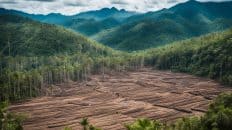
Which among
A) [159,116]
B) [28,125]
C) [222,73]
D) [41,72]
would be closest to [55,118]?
[28,125]

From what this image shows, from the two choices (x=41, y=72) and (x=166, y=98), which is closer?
(x=166, y=98)

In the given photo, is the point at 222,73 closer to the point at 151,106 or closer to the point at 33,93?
the point at 151,106

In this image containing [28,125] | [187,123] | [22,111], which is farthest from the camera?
[22,111]

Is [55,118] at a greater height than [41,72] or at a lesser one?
lesser

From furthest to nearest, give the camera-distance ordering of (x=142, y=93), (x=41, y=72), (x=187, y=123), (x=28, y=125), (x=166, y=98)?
(x=41, y=72), (x=142, y=93), (x=166, y=98), (x=28, y=125), (x=187, y=123)

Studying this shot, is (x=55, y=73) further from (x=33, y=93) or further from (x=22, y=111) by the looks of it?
(x=22, y=111)

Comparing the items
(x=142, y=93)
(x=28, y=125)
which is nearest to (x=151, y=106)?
(x=142, y=93)
